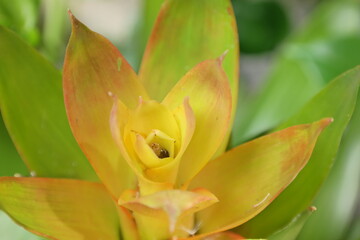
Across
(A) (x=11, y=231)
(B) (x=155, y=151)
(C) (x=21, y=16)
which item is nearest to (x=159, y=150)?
(B) (x=155, y=151)

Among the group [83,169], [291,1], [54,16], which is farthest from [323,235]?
[291,1]

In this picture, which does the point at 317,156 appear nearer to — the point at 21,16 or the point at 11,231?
the point at 11,231

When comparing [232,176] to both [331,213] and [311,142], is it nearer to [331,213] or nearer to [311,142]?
[311,142]

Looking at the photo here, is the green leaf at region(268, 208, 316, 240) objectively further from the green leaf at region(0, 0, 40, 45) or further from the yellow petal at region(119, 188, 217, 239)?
the green leaf at region(0, 0, 40, 45)

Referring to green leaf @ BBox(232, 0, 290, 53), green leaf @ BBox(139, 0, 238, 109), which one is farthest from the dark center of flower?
green leaf @ BBox(232, 0, 290, 53)

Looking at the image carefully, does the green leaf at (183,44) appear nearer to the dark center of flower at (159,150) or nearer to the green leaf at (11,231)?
the dark center of flower at (159,150)

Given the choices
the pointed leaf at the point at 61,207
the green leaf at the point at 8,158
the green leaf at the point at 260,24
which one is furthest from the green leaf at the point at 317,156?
the green leaf at the point at 260,24
